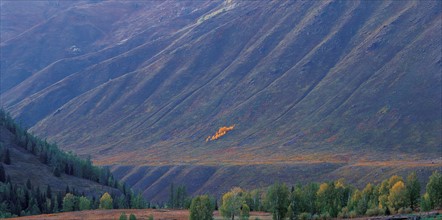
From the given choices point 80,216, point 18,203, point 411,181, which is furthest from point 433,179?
point 18,203

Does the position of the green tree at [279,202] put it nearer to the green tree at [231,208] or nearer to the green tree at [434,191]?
the green tree at [231,208]

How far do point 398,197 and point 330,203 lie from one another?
1459 centimetres

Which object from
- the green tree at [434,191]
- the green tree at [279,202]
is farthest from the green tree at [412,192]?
the green tree at [279,202]

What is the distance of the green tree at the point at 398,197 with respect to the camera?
459 ft

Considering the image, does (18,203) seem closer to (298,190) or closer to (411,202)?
(298,190)

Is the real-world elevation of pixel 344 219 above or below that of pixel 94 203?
below

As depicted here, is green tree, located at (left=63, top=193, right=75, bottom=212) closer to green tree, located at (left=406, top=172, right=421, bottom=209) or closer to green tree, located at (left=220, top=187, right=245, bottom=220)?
green tree, located at (left=220, top=187, right=245, bottom=220)

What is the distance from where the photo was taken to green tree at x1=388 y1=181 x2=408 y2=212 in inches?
5507

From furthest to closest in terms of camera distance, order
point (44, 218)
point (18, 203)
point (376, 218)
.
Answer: point (18, 203)
point (44, 218)
point (376, 218)

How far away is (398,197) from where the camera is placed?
14025 cm

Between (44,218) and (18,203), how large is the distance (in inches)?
1615

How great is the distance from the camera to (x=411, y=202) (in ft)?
469

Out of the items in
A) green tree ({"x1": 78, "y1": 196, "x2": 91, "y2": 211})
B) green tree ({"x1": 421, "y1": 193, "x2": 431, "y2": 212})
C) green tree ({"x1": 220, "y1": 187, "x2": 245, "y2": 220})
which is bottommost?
green tree ({"x1": 421, "y1": 193, "x2": 431, "y2": 212})

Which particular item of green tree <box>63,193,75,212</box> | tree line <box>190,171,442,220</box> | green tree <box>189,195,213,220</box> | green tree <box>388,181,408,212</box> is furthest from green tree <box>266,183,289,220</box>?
green tree <box>63,193,75,212</box>
